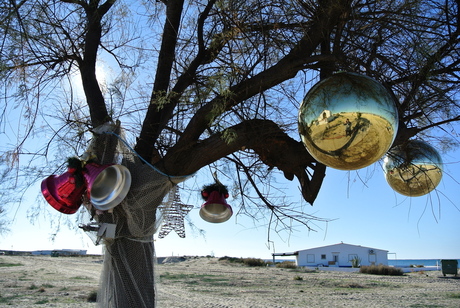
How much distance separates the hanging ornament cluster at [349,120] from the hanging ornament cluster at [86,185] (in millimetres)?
1610

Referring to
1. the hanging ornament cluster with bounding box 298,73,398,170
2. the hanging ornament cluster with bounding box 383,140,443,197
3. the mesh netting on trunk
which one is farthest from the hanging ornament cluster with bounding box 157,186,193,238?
the hanging ornament cluster with bounding box 383,140,443,197

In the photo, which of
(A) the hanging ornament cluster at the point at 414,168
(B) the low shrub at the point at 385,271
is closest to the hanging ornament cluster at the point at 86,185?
(A) the hanging ornament cluster at the point at 414,168

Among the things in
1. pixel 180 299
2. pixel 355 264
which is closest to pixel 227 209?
pixel 180 299

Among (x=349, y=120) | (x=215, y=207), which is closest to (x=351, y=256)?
(x=215, y=207)

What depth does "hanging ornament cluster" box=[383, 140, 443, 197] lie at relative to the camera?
412 cm

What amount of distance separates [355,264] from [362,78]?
122ft

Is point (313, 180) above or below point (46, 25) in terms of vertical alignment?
below

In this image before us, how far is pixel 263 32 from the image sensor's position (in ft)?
12.8

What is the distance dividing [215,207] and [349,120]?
3062mm

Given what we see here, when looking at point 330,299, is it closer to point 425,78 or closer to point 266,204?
point 266,204

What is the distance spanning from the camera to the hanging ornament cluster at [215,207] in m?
5.35

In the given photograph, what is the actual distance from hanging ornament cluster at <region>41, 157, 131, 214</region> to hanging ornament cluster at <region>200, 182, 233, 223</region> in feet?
6.34

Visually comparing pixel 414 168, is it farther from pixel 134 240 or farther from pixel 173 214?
pixel 134 240

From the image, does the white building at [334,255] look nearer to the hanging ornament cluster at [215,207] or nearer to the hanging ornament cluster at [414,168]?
the hanging ornament cluster at [215,207]
